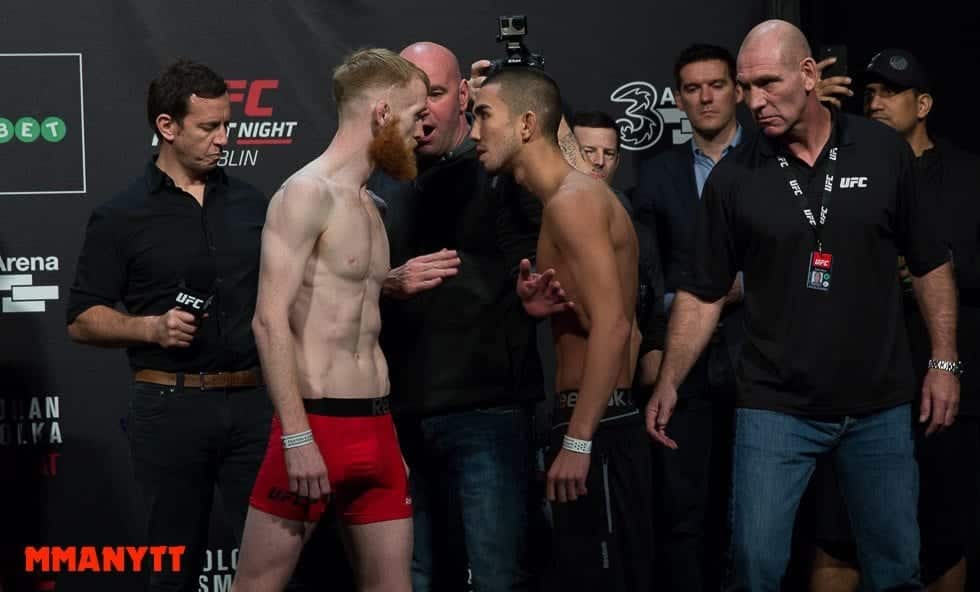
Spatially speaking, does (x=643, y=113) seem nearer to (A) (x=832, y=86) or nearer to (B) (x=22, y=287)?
(A) (x=832, y=86)

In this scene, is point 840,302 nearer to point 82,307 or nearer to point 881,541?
point 881,541

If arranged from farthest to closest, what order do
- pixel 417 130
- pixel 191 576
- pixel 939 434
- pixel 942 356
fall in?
pixel 939 434 → pixel 191 576 → pixel 942 356 → pixel 417 130

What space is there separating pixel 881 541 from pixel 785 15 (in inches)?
83.8

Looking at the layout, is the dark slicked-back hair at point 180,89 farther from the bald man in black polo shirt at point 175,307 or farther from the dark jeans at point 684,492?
the dark jeans at point 684,492

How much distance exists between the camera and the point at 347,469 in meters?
3.22

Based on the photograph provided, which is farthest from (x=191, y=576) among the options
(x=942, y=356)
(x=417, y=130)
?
(x=942, y=356)

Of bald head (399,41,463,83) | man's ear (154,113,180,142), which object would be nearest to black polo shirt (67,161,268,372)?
man's ear (154,113,180,142)

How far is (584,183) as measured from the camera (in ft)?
11.6

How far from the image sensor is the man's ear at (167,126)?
3973 mm

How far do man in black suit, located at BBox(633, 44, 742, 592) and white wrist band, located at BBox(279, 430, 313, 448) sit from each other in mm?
1746

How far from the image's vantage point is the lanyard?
3529mm

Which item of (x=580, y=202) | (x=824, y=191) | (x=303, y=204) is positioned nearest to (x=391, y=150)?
(x=303, y=204)

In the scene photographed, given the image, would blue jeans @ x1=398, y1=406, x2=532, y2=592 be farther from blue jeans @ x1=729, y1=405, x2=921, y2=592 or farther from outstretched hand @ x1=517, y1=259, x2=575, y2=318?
blue jeans @ x1=729, y1=405, x2=921, y2=592

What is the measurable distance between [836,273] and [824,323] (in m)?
0.13
